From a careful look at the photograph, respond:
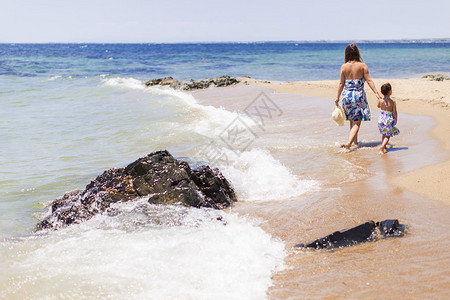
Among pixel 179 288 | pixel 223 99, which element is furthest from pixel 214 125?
pixel 179 288

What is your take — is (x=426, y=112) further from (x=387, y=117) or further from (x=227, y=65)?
(x=227, y=65)

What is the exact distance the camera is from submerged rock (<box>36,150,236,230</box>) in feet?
16.0

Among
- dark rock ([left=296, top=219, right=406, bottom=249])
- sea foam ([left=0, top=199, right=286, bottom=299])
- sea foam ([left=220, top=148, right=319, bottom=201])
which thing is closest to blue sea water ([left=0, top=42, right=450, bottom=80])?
sea foam ([left=220, top=148, right=319, bottom=201])

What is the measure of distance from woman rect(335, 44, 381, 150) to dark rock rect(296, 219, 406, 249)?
12.0 feet

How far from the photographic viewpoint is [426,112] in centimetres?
1067

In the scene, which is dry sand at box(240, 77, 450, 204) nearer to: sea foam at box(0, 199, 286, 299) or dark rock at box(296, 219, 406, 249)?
dark rock at box(296, 219, 406, 249)

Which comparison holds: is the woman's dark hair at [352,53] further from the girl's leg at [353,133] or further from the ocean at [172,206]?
the ocean at [172,206]

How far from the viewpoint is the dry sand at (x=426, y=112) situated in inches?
196

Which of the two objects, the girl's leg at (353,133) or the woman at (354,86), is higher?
the woman at (354,86)

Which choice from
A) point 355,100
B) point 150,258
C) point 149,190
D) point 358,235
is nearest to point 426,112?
point 355,100

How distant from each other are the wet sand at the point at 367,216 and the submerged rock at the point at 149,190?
0.53m

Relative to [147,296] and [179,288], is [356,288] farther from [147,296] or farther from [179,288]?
[147,296]

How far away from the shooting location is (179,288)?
3.16 m

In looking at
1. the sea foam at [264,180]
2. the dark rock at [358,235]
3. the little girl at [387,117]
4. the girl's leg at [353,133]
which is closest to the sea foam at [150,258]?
the dark rock at [358,235]
